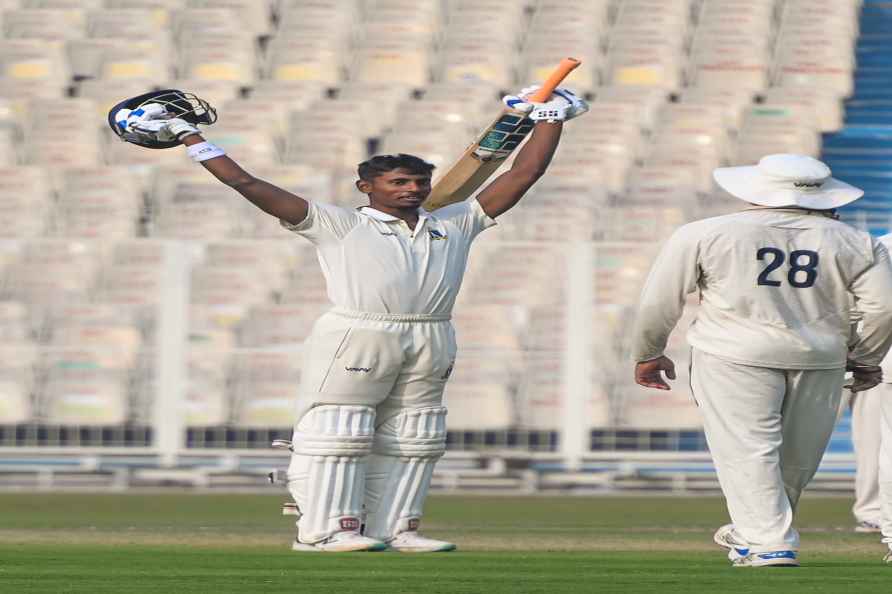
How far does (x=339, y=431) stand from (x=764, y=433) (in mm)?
1465

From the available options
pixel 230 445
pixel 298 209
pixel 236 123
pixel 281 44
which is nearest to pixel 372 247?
pixel 298 209

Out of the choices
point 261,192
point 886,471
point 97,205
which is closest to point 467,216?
point 261,192

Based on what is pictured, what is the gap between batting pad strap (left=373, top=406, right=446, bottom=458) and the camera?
6949 millimetres

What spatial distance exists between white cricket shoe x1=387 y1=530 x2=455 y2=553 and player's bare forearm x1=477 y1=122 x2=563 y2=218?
116cm

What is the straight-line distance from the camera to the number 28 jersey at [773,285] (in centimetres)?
623

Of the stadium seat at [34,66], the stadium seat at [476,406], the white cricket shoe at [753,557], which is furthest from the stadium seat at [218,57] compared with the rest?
the white cricket shoe at [753,557]

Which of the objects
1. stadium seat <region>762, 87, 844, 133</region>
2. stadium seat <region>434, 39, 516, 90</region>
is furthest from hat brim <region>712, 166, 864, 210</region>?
stadium seat <region>434, 39, 516, 90</region>

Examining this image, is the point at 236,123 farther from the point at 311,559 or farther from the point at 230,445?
the point at 311,559

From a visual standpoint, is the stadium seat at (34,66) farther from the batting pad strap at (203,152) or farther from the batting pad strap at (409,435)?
the batting pad strap at (409,435)

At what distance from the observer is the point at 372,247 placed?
6793 millimetres

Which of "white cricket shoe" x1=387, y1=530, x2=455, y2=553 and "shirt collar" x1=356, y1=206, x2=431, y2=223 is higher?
"shirt collar" x1=356, y1=206, x2=431, y2=223

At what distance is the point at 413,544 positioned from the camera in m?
6.91

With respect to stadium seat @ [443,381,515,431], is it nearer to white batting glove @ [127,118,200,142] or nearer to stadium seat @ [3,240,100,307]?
stadium seat @ [3,240,100,307]

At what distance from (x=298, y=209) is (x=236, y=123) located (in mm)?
10663
